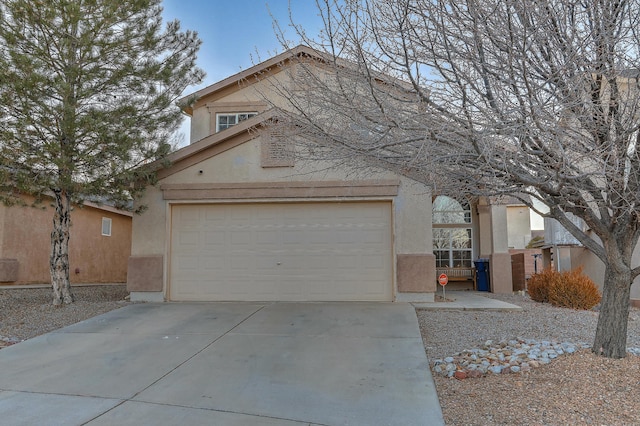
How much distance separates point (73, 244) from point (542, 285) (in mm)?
14867

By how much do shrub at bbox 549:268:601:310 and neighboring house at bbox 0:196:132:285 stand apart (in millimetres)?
11787

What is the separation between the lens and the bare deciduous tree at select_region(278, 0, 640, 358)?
16.4 ft

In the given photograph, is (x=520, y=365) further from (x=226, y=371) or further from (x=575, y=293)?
(x=575, y=293)

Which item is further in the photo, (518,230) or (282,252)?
(518,230)

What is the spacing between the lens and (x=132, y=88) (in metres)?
10.5

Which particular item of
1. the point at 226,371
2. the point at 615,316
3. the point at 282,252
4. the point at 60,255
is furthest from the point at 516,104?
the point at 60,255

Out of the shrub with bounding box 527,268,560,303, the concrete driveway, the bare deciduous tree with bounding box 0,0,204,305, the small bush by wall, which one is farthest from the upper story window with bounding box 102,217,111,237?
the small bush by wall

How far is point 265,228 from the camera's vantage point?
11.0 metres

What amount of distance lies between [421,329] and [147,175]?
22.3 ft

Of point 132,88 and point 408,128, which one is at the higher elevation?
point 132,88

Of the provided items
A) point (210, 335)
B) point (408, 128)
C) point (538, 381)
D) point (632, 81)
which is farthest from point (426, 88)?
point (210, 335)

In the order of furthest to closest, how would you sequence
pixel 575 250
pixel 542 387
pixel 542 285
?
1. pixel 575 250
2. pixel 542 285
3. pixel 542 387

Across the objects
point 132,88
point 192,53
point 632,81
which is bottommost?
point 632,81

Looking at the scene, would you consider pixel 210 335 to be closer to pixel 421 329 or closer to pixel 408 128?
pixel 421 329
